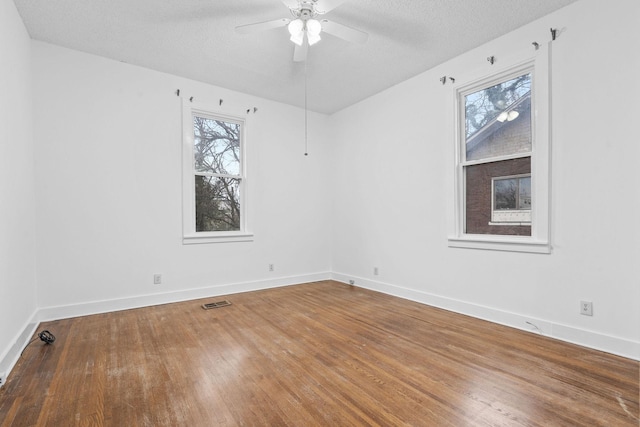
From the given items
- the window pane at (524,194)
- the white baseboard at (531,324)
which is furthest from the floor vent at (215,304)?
the window pane at (524,194)

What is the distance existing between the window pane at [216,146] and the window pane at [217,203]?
0.50 feet

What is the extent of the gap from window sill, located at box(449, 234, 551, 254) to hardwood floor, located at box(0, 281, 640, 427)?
77cm

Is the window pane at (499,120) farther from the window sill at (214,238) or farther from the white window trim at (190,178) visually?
the white window trim at (190,178)

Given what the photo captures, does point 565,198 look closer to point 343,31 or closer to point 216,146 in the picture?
point 343,31

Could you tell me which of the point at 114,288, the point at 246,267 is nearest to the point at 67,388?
the point at 114,288

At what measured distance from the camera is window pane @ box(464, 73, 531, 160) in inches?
119

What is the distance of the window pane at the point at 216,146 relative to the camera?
14.1ft

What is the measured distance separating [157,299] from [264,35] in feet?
10.7

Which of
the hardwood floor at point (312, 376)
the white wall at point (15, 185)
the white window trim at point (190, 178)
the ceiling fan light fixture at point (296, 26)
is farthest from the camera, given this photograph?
the white window trim at point (190, 178)

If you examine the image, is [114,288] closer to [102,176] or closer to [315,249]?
[102,176]

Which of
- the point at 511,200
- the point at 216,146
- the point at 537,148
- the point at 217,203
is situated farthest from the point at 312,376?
the point at 216,146

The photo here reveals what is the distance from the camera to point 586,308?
101 inches

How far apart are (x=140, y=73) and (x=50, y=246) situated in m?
2.20

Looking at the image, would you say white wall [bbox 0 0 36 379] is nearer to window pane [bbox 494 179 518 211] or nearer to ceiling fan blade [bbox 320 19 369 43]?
ceiling fan blade [bbox 320 19 369 43]
